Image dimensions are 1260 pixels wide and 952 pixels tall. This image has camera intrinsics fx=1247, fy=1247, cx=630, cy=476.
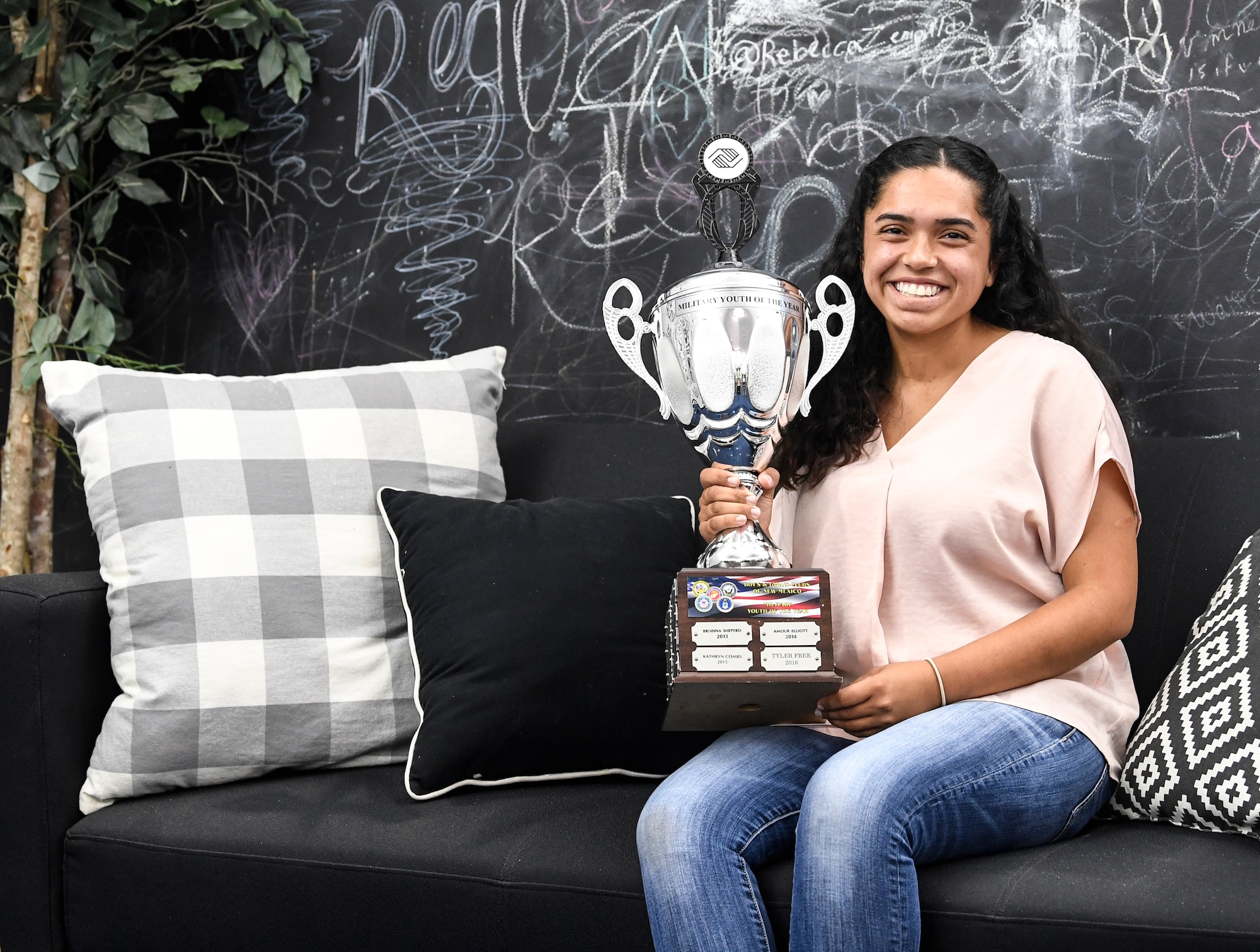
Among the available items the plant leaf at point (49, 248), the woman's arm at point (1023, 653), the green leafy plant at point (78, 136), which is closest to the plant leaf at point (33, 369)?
the green leafy plant at point (78, 136)

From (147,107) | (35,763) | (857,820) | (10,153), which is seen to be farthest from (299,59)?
(857,820)

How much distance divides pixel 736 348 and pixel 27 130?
1.36 meters

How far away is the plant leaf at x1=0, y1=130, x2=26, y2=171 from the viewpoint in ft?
6.86

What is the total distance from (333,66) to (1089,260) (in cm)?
140

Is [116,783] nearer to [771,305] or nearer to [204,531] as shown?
[204,531]

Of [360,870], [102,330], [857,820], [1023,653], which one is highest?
[102,330]

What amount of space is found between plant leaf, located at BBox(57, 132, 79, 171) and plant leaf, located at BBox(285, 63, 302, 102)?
372mm

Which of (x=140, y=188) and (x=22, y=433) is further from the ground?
(x=140, y=188)

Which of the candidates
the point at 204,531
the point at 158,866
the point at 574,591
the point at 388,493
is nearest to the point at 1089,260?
the point at 574,591

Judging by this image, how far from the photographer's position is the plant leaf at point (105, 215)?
87.4 inches

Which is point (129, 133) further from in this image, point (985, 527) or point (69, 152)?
point (985, 527)

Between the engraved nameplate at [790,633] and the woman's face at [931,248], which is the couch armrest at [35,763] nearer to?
the engraved nameplate at [790,633]

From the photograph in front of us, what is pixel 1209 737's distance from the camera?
1284 mm

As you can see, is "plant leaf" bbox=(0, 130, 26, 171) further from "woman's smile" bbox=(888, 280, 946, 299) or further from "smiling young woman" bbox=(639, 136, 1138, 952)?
"woman's smile" bbox=(888, 280, 946, 299)
